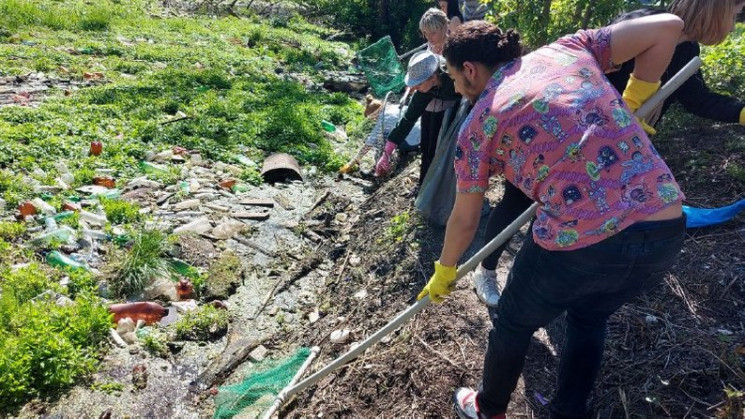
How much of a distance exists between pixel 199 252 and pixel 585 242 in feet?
12.0

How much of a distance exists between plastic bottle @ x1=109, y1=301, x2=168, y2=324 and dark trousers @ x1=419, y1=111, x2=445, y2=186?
92.8 inches

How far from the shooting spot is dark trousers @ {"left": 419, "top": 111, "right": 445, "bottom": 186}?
12.8ft

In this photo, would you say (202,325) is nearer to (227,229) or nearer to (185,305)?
(185,305)

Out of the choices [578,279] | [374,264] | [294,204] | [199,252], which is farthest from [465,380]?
[294,204]

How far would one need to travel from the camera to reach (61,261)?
393cm

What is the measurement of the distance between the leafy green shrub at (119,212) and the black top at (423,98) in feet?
8.43

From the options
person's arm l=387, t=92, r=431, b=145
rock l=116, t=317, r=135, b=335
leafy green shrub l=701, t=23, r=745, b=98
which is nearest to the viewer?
rock l=116, t=317, r=135, b=335

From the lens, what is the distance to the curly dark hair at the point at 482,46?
73.5 inches

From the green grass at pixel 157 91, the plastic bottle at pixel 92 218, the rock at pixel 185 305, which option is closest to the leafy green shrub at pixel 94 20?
the green grass at pixel 157 91

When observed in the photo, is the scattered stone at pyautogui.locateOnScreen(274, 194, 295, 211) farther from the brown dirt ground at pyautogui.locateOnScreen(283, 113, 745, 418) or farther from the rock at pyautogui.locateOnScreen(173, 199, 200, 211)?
the brown dirt ground at pyautogui.locateOnScreen(283, 113, 745, 418)

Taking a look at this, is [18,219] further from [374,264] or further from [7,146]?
[374,264]

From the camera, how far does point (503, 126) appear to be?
1.69 m

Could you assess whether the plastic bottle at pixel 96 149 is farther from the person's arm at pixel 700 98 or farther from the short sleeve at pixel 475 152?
the person's arm at pixel 700 98

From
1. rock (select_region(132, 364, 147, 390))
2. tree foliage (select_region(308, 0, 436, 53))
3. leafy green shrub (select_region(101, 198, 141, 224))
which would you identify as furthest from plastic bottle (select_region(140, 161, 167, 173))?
tree foliage (select_region(308, 0, 436, 53))
